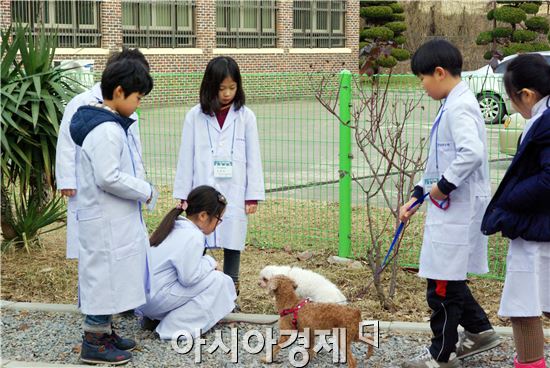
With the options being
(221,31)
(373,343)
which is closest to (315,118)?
(373,343)

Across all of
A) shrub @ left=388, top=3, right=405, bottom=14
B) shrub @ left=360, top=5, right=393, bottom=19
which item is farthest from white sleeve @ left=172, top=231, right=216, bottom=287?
shrub @ left=388, top=3, right=405, bottom=14

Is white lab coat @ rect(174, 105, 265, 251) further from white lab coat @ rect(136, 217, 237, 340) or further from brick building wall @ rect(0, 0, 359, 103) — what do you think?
brick building wall @ rect(0, 0, 359, 103)

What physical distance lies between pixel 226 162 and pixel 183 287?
954mm

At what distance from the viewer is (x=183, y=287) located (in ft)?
16.3

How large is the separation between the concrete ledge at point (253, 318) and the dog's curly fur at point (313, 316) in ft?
1.68

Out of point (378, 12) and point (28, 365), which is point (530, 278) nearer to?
point (28, 365)

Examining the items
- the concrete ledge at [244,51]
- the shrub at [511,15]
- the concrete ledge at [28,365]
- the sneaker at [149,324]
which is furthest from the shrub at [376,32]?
the concrete ledge at [28,365]

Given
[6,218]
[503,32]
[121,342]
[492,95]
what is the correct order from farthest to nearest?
[503,32] → [6,218] → [492,95] → [121,342]

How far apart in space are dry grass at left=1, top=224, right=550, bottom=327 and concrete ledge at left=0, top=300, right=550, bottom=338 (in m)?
0.28

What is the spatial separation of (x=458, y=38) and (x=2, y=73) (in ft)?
107

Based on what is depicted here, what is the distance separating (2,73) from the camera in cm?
668

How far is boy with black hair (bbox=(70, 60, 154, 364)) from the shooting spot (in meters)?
4.29

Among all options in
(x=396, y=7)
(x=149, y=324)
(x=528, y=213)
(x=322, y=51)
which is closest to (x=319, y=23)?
(x=322, y=51)

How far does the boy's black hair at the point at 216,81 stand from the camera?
5160 mm
